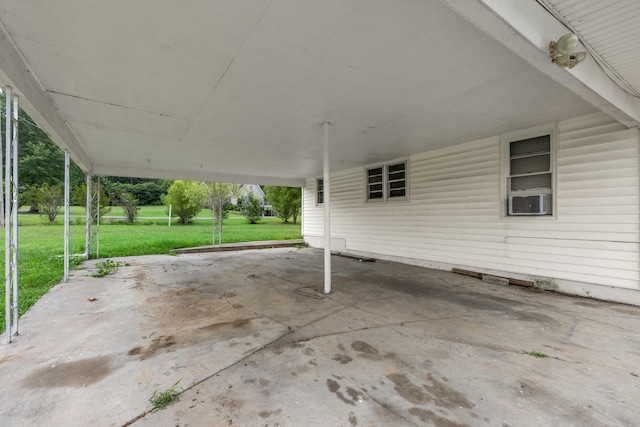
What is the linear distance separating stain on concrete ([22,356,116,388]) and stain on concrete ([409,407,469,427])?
7.71 ft

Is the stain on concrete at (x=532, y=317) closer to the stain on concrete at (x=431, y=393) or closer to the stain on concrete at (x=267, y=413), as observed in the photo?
the stain on concrete at (x=431, y=393)

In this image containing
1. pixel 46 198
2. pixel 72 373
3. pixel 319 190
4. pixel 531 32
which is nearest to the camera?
pixel 531 32

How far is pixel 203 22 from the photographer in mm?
2160

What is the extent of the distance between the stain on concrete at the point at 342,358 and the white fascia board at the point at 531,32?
2.65 m

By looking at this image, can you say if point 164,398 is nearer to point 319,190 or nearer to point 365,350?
point 365,350

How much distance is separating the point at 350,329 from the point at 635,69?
12.6 ft

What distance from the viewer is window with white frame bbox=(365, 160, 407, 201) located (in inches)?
287

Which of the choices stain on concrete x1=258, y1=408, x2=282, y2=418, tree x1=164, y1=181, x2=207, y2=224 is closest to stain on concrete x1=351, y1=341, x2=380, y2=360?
stain on concrete x1=258, y1=408, x2=282, y2=418

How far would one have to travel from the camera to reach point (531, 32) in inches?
71.7

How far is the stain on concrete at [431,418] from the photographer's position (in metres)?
1.62

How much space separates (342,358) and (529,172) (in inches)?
189

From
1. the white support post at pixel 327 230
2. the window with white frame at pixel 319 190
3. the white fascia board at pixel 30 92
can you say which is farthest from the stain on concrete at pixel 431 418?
the window with white frame at pixel 319 190

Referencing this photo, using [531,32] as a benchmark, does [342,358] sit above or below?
below

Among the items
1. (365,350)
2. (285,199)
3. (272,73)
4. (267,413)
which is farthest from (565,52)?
(285,199)
